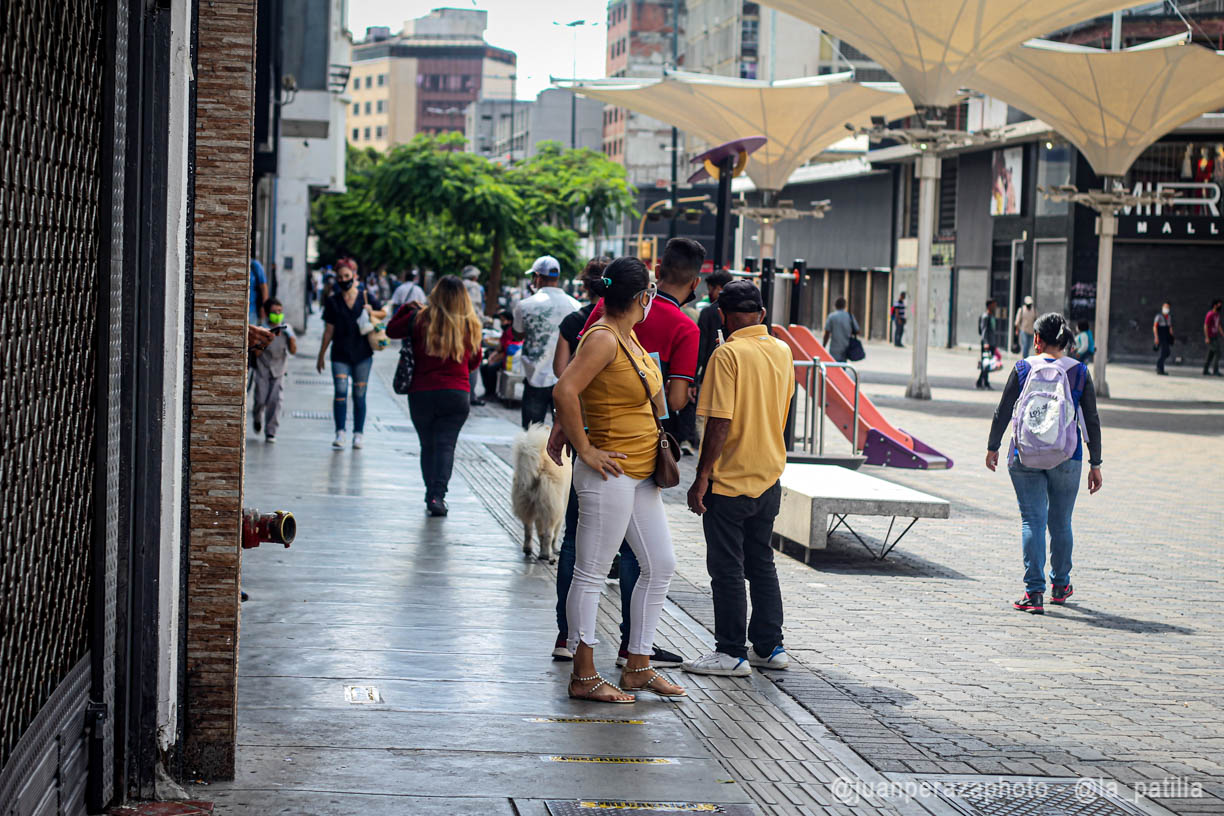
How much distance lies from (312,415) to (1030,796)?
49.2 ft

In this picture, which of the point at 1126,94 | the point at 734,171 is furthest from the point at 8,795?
the point at 1126,94

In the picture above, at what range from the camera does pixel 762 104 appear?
122ft

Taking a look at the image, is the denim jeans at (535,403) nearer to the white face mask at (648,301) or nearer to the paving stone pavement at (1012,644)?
the paving stone pavement at (1012,644)

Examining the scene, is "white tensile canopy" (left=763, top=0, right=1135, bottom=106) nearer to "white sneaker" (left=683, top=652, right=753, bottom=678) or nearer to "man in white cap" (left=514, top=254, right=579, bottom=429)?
"man in white cap" (left=514, top=254, right=579, bottom=429)

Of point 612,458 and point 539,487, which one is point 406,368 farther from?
point 612,458

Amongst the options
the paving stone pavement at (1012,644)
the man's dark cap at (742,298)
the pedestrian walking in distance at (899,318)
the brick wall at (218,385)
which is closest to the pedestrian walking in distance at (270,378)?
the paving stone pavement at (1012,644)

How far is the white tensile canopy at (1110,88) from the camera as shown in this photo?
29.0 metres

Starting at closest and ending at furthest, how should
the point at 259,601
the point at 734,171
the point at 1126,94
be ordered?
the point at 259,601 → the point at 734,171 → the point at 1126,94

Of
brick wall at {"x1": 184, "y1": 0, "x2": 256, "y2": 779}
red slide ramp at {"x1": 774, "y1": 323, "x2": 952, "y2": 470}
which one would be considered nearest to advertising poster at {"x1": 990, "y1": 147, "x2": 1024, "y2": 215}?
red slide ramp at {"x1": 774, "y1": 323, "x2": 952, "y2": 470}

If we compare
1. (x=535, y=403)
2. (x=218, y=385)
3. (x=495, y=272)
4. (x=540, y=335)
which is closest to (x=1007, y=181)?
(x=495, y=272)

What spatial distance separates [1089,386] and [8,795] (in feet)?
23.6

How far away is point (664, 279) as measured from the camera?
24.6ft

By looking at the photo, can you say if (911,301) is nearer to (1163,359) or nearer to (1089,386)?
(1163,359)

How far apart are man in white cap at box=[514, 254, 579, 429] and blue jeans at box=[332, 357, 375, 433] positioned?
3910mm
